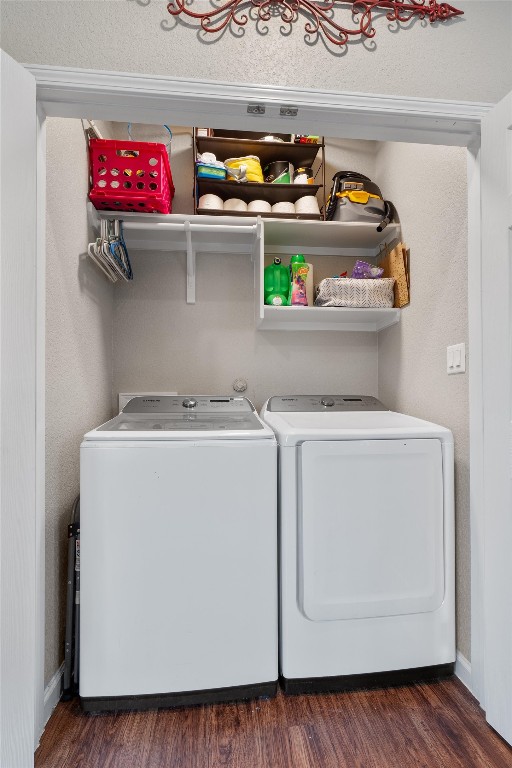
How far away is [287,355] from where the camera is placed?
248 centimetres

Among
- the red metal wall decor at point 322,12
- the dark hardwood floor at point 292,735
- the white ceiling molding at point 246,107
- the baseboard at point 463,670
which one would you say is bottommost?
the dark hardwood floor at point 292,735

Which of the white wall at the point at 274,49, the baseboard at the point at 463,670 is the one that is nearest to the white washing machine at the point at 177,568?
the baseboard at the point at 463,670

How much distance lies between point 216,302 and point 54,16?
1.41 metres

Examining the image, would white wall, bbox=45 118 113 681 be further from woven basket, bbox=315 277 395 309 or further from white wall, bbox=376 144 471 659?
white wall, bbox=376 144 471 659

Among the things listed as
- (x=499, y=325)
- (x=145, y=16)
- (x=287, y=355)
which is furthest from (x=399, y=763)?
(x=145, y=16)

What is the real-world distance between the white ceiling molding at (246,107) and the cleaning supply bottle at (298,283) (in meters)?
0.83

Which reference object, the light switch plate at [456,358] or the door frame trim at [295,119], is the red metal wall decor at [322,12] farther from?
the light switch plate at [456,358]

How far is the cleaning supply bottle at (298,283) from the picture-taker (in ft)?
7.13

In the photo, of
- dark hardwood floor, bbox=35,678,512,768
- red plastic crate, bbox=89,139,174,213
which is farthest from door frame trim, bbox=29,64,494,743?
red plastic crate, bbox=89,139,174,213

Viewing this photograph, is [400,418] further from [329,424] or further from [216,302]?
[216,302]

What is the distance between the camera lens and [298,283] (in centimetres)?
218

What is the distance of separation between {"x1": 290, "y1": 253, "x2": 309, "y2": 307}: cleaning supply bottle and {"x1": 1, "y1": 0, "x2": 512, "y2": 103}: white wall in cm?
96

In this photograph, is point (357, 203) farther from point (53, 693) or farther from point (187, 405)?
point (53, 693)

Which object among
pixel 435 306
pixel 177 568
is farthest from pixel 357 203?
pixel 177 568
